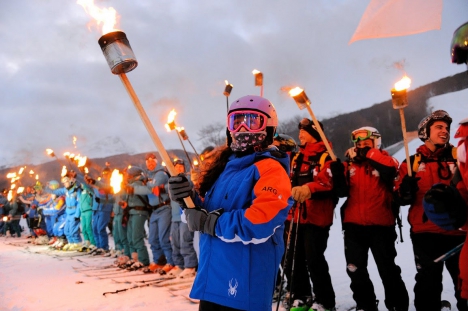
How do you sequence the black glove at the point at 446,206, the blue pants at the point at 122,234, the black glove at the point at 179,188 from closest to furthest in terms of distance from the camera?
the black glove at the point at 446,206 < the black glove at the point at 179,188 < the blue pants at the point at 122,234

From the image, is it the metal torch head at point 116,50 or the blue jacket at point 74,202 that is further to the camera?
the blue jacket at point 74,202

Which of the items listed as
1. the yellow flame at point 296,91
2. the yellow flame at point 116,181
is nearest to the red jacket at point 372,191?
the yellow flame at point 296,91

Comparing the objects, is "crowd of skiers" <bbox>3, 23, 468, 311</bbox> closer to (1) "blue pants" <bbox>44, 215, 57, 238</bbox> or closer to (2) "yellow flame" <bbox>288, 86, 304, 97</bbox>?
(2) "yellow flame" <bbox>288, 86, 304, 97</bbox>

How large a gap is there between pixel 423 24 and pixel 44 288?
729cm

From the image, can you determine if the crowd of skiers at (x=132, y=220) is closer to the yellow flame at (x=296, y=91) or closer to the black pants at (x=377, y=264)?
the black pants at (x=377, y=264)

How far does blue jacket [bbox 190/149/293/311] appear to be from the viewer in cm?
245

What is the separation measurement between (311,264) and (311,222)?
582mm

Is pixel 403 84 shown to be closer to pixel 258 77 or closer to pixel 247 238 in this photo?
pixel 258 77

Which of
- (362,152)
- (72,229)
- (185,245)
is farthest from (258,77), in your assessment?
(72,229)

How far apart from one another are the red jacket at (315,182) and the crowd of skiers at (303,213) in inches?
0.6

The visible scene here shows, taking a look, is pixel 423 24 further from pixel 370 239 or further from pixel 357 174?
pixel 370 239

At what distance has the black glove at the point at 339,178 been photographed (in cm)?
462

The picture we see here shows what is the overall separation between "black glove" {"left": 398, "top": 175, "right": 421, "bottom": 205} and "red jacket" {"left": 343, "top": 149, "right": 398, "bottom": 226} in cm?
34

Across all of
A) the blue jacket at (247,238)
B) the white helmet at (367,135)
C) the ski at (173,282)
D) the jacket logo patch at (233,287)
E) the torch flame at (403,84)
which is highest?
the torch flame at (403,84)
